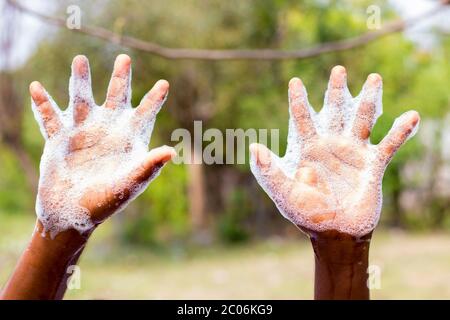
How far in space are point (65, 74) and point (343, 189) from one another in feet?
19.1

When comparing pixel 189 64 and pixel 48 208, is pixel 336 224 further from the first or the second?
pixel 189 64

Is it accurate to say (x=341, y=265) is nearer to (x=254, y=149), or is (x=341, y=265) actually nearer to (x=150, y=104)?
(x=254, y=149)

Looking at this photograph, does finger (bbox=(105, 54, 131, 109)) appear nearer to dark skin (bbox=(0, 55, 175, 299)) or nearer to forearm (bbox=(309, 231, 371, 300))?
dark skin (bbox=(0, 55, 175, 299))

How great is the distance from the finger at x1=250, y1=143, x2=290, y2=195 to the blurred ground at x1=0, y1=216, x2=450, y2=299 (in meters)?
3.50

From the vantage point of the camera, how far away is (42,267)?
1061 millimetres

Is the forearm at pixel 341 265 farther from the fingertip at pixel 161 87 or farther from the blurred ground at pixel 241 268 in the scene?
the blurred ground at pixel 241 268

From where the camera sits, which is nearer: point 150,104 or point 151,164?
point 151,164

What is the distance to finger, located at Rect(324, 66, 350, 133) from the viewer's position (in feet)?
3.67

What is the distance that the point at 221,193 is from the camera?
8453mm

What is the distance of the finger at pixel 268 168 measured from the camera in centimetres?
103

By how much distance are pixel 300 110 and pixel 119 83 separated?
334mm

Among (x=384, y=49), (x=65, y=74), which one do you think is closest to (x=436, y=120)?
(x=384, y=49)

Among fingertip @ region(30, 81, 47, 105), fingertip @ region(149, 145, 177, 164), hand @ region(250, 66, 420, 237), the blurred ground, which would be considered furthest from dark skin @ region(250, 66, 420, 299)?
the blurred ground

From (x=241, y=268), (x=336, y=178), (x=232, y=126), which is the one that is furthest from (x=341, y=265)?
(x=232, y=126)
